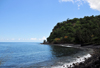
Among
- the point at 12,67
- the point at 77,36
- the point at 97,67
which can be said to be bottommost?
the point at 12,67

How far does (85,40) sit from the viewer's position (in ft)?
272

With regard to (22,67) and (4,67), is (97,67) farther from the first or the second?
(4,67)

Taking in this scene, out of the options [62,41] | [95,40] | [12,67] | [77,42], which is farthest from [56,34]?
[12,67]

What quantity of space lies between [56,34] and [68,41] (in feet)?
142

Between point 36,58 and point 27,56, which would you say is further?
point 27,56

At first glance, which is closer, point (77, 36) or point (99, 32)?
point (99, 32)

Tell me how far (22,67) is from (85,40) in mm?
73178

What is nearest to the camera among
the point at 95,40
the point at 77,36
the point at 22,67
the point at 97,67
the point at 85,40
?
the point at 97,67

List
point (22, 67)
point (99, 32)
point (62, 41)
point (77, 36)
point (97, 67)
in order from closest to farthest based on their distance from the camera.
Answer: point (97, 67) < point (22, 67) < point (99, 32) < point (77, 36) < point (62, 41)

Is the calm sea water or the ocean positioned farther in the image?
the calm sea water

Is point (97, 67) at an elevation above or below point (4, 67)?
above

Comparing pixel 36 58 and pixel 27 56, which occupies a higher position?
pixel 36 58

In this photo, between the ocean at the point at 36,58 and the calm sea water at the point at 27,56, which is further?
the calm sea water at the point at 27,56

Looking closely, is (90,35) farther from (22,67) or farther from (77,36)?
(22,67)
